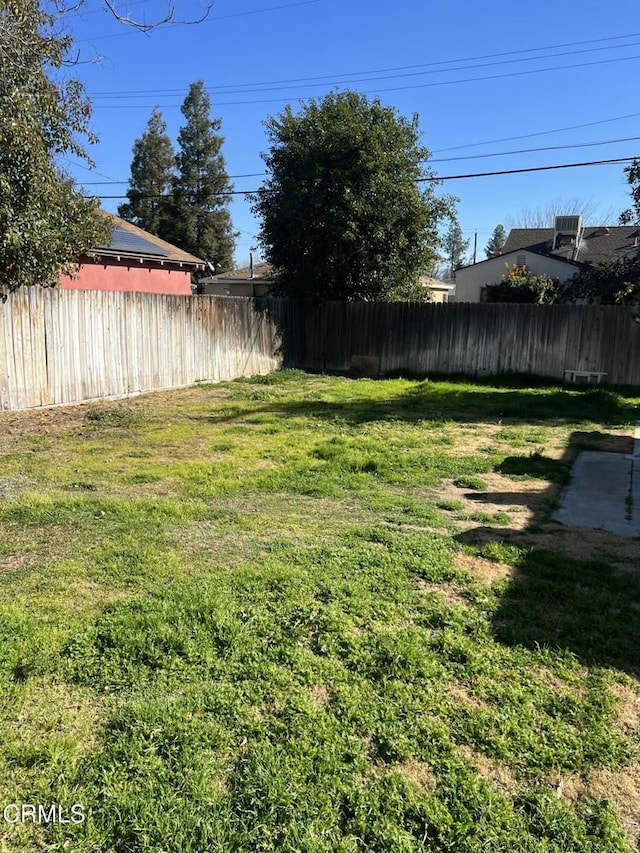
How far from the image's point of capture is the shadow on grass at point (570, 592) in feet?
9.77

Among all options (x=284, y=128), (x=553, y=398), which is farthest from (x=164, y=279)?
(x=553, y=398)

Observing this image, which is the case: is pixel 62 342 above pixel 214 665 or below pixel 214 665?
above

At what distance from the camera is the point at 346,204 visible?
556 inches

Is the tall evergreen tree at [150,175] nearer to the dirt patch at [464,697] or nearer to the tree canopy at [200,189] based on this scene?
the tree canopy at [200,189]

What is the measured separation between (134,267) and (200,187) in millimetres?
21055

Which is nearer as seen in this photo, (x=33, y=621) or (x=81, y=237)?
(x=33, y=621)

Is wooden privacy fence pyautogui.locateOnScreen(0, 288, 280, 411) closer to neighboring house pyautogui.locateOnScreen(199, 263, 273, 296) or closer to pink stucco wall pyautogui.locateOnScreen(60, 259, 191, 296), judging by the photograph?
pink stucco wall pyautogui.locateOnScreen(60, 259, 191, 296)

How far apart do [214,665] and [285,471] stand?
131 inches

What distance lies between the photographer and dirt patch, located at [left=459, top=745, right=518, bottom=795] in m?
2.09

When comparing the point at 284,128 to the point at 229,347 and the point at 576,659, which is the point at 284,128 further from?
A: the point at 576,659

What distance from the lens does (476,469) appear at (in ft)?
20.8

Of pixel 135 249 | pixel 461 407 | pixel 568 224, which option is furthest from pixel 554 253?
pixel 461 407

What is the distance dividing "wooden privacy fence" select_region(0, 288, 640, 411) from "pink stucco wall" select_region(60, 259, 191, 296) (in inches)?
102

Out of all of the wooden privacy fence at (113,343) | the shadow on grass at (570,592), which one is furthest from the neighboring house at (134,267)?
the shadow on grass at (570,592)
